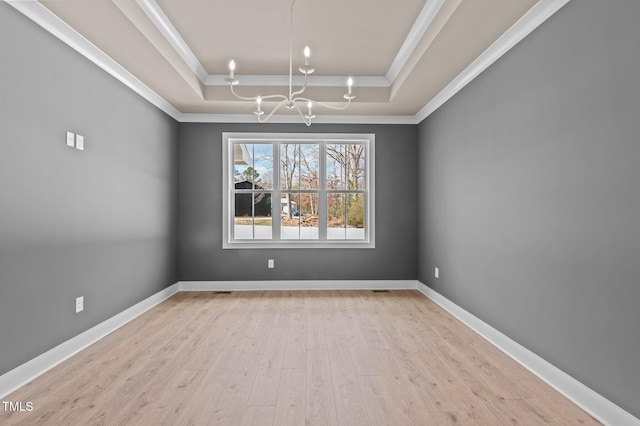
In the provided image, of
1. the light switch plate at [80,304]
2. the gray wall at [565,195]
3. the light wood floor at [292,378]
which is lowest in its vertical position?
the light wood floor at [292,378]

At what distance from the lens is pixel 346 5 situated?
302 centimetres

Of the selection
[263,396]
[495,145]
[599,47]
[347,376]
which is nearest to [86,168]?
[263,396]

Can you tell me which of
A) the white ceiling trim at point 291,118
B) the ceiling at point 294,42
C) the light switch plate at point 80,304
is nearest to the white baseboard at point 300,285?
the light switch plate at point 80,304

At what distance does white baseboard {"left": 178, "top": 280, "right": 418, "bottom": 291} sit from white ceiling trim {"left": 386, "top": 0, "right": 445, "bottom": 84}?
9.30 feet

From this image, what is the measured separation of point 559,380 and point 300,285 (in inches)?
138

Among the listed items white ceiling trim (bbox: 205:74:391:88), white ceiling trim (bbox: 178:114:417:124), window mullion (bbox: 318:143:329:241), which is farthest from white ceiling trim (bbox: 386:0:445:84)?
window mullion (bbox: 318:143:329:241)

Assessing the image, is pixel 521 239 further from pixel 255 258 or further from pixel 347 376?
pixel 255 258

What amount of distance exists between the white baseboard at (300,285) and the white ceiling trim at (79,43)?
2.58m

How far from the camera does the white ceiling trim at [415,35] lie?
2.96m

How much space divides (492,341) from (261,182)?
3.73 meters

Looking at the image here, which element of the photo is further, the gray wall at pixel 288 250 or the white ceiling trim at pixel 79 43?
the gray wall at pixel 288 250

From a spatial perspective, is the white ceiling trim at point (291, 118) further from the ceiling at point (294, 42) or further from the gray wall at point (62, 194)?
the gray wall at point (62, 194)

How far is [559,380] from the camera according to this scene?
7.81ft

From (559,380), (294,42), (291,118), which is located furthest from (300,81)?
(559,380)
